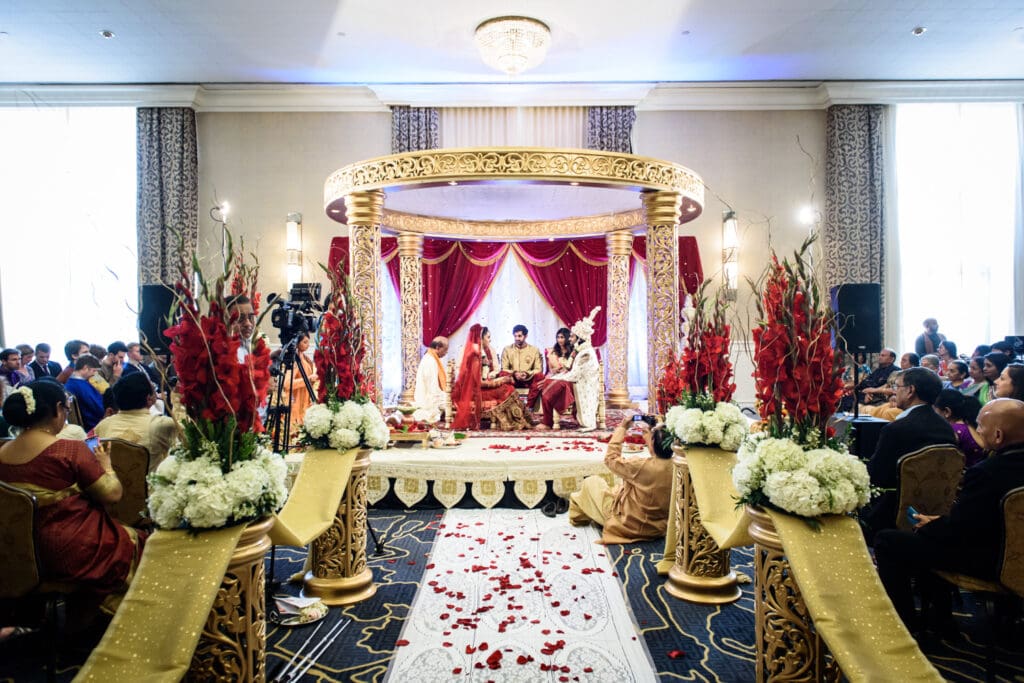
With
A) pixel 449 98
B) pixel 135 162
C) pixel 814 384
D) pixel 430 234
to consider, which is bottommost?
pixel 814 384

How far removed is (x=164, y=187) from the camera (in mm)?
10289

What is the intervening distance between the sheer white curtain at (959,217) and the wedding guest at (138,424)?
10323mm

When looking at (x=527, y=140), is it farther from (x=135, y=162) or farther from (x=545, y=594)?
(x=545, y=594)

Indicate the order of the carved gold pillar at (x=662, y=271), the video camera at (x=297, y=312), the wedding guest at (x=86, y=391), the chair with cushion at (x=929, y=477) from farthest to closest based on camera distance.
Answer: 1. the carved gold pillar at (x=662, y=271)
2. the wedding guest at (x=86, y=391)
3. the video camera at (x=297, y=312)
4. the chair with cushion at (x=929, y=477)

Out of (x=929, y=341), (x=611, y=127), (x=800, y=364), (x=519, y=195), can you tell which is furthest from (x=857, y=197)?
(x=800, y=364)

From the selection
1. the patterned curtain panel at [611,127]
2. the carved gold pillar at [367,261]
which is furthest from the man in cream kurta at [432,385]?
the patterned curtain panel at [611,127]

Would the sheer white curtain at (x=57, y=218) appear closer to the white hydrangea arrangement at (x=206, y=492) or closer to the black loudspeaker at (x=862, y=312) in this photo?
the white hydrangea arrangement at (x=206, y=492)

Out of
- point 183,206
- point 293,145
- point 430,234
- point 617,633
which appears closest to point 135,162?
point 183,206

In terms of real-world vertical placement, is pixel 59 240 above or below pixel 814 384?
above

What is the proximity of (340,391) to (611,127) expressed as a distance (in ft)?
25.0

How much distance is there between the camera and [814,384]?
2.67m

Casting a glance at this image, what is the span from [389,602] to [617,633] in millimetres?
1300

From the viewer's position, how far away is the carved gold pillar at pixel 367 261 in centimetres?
673

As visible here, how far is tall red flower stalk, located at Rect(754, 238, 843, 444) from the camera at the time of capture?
8.71ft
